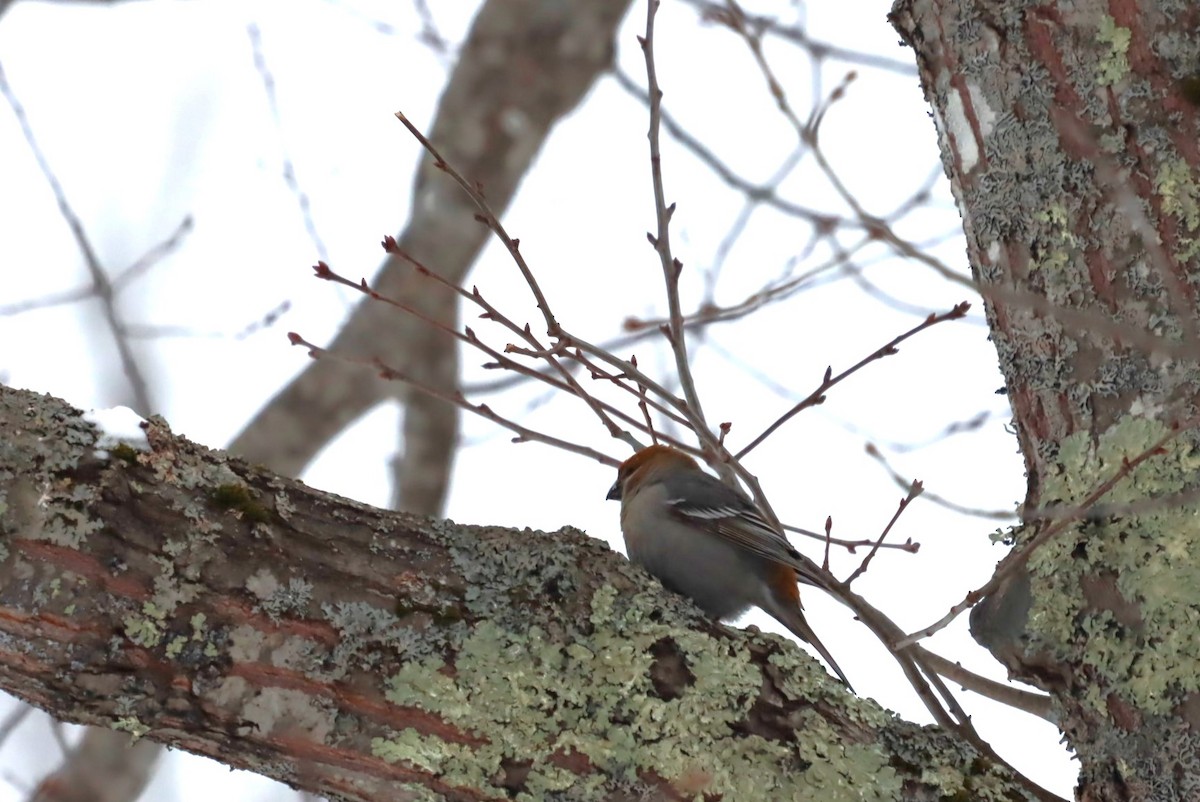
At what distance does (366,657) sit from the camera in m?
1.90

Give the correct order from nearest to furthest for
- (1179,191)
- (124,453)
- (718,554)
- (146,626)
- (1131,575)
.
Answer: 1. (146,626)
2. (124,453)
3. (1131,575)
4. (1179,191)
5. (718,554)

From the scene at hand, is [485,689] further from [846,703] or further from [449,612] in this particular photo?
[846,703]

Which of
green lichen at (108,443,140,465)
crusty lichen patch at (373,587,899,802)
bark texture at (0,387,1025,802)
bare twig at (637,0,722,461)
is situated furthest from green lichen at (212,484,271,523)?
bare twig at (637,0,722,461)

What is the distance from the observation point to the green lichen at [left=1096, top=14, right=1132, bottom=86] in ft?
7.59

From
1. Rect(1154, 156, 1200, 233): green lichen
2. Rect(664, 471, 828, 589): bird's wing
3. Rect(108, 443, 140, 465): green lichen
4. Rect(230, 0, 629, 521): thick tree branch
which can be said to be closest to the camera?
Rect(108, 443, 140, 465): green lichen

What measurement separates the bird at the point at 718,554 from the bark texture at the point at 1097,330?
86 centimetres

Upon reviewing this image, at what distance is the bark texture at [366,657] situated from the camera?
1820mm

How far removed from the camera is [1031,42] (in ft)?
7.95

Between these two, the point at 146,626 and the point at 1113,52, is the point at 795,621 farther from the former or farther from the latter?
the point at 146,626

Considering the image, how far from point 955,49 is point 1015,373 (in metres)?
0.69

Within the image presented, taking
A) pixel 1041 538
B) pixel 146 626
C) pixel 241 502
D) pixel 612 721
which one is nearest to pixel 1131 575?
pixel 1041 538

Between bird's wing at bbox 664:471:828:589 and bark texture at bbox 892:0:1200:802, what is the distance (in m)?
0.80

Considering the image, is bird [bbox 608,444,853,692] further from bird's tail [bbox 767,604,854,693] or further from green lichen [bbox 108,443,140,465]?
green lichen [bbox 108,443,140,465]

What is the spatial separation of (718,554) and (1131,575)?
127 cm
